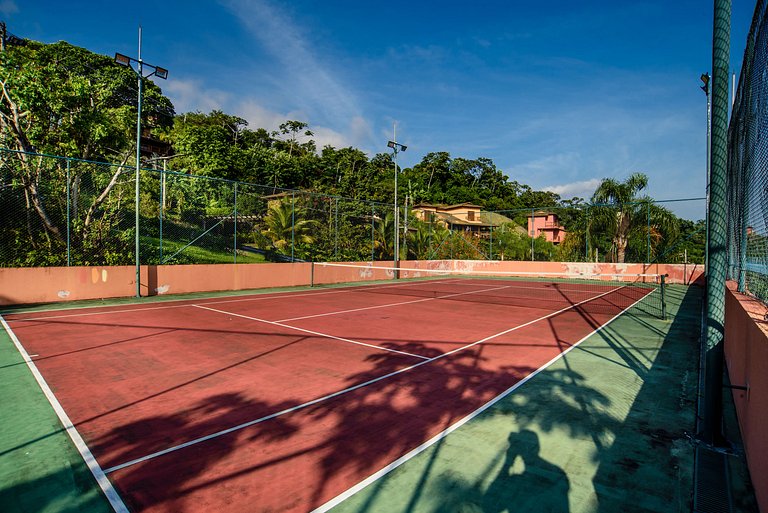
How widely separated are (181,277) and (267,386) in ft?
42.4

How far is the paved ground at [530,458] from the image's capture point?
3443 mm

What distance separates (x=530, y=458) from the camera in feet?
13.6

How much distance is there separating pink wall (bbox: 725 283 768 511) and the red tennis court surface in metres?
2.61

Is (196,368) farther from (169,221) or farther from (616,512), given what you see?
(169,221)

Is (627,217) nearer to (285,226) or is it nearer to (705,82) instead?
(705,82)

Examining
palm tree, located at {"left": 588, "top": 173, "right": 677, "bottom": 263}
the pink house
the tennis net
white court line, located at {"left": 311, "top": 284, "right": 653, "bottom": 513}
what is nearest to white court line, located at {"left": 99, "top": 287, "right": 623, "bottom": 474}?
white court line, located at {"left": 311, "top": 284, "right": 653, "bottom": 513}

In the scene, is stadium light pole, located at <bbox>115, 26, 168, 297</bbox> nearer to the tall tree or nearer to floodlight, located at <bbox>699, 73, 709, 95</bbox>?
the tall tree

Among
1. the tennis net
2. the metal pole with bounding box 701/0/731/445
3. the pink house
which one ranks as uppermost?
the pink house

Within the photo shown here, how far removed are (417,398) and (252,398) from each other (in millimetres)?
2181

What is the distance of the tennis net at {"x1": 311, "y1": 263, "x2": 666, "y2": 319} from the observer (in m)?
15.1

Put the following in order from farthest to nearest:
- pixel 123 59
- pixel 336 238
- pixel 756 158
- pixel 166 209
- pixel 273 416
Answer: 1. pixel 336 238
2. pixel 166 209
3. pixel 123 59
4. pixel 273 416
5. pixel 756 158

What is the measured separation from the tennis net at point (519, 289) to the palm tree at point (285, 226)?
1749 mm

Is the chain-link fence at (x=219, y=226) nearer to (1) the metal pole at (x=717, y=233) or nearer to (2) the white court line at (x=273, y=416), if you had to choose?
(2) the white court line at (x=273, y=416)

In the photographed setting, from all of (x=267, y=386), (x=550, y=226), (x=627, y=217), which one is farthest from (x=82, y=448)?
(x=550, y=226)
